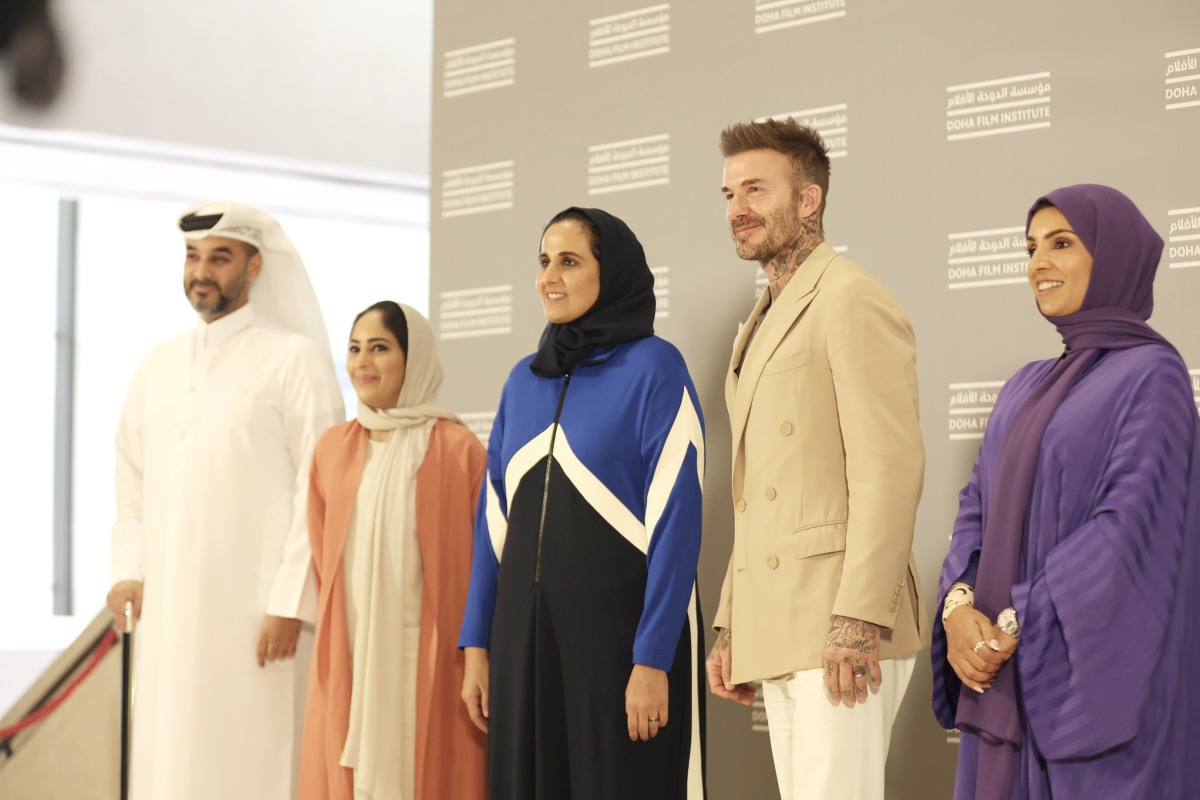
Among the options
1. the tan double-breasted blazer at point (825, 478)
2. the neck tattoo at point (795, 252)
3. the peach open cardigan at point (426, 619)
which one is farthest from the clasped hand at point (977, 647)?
the peach open cardigan at point (426, 619)

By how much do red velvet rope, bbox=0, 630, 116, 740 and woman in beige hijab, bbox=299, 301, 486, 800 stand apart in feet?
4.55

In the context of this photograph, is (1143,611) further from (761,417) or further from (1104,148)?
(1104,148)

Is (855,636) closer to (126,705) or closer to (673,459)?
(673,459)

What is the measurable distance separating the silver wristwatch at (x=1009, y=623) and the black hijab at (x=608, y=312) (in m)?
1.08

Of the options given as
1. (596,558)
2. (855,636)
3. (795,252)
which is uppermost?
(795,252)

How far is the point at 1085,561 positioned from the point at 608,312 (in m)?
1.26

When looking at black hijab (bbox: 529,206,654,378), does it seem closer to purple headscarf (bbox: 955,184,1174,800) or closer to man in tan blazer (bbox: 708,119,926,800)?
man in tan blazer (bbox: 708,119,926,800)

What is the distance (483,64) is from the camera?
4.73 m

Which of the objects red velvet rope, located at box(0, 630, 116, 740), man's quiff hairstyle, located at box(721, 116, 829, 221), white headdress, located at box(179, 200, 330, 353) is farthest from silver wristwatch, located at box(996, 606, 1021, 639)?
red velvet rope, located at box(0, 630, 116, 740)

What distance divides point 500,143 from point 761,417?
230 centimetres

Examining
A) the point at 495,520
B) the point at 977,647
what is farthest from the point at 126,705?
the point at 977,647

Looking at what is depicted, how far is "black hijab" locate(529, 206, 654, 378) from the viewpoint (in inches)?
118

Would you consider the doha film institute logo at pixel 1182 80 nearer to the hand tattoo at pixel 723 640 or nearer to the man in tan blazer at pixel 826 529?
the man in tan blazer at pixel 826 529

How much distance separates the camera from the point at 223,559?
3826 mm
